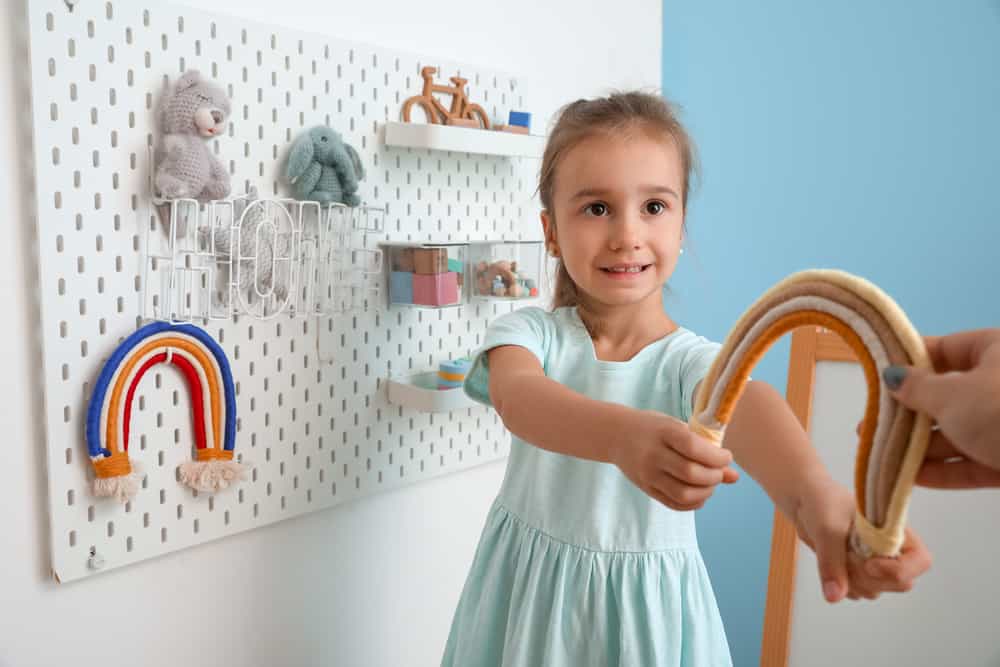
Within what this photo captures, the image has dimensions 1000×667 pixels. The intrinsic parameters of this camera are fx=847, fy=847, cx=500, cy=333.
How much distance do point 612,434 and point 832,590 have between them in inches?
8.0

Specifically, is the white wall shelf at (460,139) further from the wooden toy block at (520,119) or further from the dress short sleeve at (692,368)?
the dress short sleeve at (692,368)

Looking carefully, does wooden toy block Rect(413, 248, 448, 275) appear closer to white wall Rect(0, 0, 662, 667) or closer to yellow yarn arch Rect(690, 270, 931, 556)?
white wall Rect(0, 0, 662, 667)

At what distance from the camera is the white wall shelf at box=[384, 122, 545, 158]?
3.75ft

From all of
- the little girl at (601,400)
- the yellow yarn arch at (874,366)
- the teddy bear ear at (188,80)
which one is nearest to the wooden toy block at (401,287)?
the little girl at (601,400)

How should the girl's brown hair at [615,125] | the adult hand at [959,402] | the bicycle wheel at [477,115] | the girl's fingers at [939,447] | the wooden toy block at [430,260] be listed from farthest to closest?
the bicycle wheel at [477,115], the wooden toy block at [430,260], the girl's brown hair at [615,125], the girl's fingers at [939,447], the adult hand at [959,402]

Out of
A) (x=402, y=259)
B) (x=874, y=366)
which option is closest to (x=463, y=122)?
(x=402, y=259)

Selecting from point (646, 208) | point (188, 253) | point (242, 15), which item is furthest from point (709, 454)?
point (242, 15)

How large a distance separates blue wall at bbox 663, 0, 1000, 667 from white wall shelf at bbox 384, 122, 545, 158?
0.53 m

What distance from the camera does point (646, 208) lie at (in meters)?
0.95

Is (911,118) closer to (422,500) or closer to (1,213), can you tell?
(422,500)

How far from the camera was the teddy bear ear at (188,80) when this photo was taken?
92 centimetres

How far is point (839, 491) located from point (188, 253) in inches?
28.0

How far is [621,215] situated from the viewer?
924mm

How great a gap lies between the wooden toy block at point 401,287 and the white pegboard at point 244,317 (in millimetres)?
38
